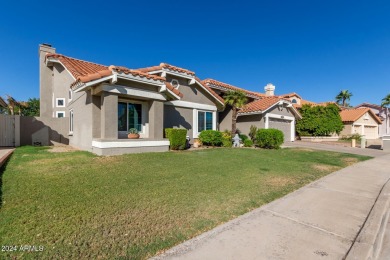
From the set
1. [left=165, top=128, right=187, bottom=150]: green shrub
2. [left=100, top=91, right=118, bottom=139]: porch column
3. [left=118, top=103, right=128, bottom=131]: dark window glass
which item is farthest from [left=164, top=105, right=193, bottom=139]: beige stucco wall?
[left=100, top=91, right=118, bottom=139]: porch column

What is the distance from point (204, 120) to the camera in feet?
55.0

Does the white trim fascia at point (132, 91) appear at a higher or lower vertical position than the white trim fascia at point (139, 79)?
lower

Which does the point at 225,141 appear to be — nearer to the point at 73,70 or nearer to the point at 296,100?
the point at 73,70

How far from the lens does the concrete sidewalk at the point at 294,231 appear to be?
2.93m

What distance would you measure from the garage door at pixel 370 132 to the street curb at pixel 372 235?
117 feet

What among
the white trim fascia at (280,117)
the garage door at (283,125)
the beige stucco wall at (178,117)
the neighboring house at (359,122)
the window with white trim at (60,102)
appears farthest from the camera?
the neighboring house at (359,122)

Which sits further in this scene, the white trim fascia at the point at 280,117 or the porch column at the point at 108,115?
the white trim fascia at the point at 280,117

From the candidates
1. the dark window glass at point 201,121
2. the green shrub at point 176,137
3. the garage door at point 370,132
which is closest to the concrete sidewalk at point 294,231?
the green shrub at point 176,137

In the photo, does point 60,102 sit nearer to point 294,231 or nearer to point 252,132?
point 252,132

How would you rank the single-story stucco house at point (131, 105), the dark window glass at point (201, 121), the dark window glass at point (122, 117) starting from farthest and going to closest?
the dark window glass at point (201, 121) → the dark window glass at point (122, 117) → the single-story stucco house at point (131, 105)

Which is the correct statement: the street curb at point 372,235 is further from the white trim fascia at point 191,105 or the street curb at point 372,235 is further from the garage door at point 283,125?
the garage door at point 283,125

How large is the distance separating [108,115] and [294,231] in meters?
9.01

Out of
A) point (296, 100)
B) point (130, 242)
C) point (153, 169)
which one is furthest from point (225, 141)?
point (296, 100)

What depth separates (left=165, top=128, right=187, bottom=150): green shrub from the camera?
12289 mm
